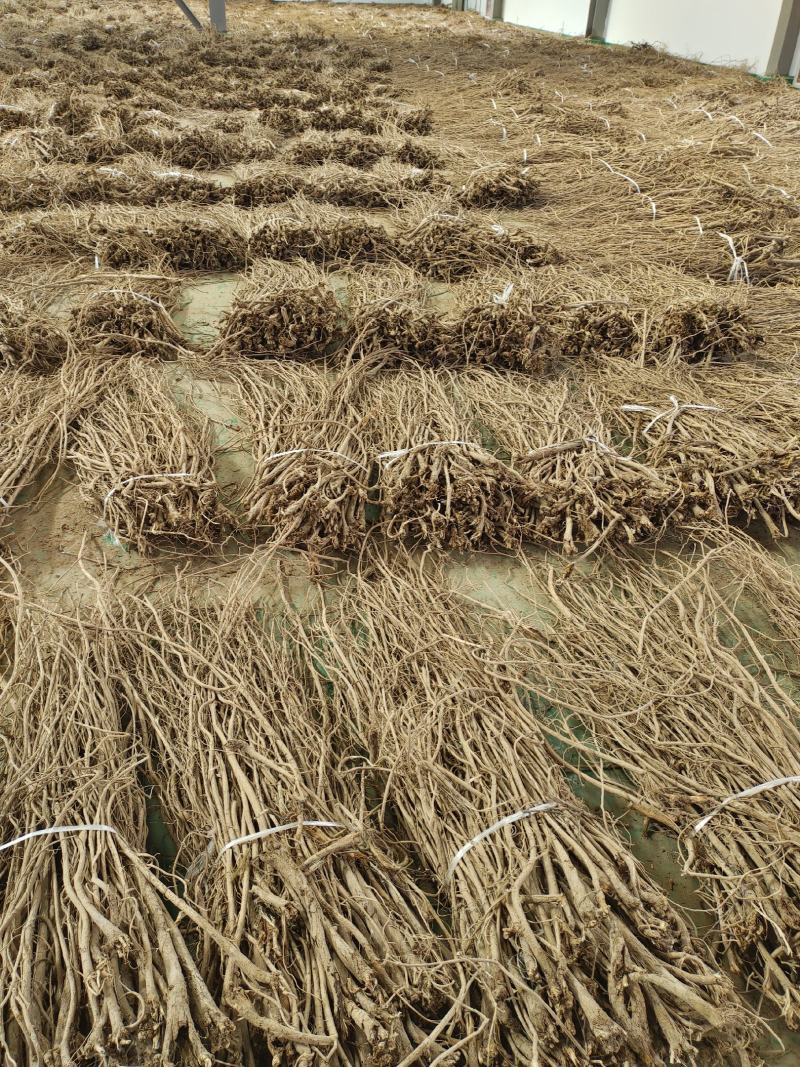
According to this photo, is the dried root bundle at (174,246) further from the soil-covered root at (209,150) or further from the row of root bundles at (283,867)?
the row of root bundles at (283,867)

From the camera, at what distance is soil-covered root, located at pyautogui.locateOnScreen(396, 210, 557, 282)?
229 inches

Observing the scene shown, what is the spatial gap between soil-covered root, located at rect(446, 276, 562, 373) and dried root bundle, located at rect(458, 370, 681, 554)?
2.13 ft

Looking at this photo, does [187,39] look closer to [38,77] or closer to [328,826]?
[38,77]

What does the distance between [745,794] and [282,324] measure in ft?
12.2

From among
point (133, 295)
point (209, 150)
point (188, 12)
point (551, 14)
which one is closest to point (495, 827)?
point (133, 295)

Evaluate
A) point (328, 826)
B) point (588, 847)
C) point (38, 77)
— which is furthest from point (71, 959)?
point (38, 77)

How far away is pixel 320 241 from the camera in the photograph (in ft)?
19.2

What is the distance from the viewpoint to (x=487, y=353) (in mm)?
4621

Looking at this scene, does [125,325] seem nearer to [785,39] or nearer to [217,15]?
[785,39]

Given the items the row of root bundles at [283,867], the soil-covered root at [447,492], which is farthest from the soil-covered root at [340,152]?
the row of root bundles at [283,867]

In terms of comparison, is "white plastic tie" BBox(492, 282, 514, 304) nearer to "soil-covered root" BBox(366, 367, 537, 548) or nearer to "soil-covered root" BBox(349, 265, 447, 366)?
"soil-covered root" BBox(349, 265, 447, 366)

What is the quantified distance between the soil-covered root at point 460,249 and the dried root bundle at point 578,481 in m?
2.28

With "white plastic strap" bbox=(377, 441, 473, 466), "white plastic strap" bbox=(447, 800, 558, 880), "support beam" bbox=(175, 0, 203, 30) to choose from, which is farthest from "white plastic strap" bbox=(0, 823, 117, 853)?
"support beam" bbox=(175, 0, 203, 30)

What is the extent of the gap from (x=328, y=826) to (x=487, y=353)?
132 inches
